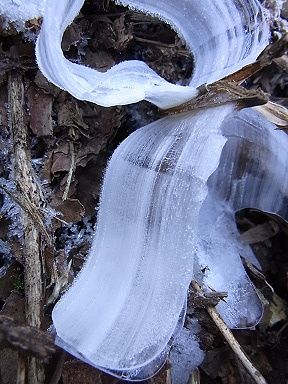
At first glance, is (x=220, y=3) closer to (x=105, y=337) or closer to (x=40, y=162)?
(x=40, y=162)

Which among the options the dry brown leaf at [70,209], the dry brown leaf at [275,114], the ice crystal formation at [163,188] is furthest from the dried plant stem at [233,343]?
the dry brown leaf at [275,114]

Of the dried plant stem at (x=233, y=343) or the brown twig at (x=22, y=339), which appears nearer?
→ the brown twig at (x=22, y=339)

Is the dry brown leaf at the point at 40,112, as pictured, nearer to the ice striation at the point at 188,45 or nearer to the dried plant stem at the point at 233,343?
the ice striation at the point at 188,45

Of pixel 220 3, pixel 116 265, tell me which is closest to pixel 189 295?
pixel 116 265

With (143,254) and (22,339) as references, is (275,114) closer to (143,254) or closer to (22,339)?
(143,254)

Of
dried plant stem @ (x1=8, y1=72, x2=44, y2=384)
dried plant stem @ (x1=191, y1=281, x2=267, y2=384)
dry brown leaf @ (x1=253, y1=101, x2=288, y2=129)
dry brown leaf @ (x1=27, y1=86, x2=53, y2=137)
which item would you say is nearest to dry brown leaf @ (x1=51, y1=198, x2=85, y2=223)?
dried plant stem @ (x1=8, y1=72, x2=44, y2=384)

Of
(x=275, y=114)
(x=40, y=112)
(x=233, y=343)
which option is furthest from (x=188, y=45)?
(x=233, y=343)

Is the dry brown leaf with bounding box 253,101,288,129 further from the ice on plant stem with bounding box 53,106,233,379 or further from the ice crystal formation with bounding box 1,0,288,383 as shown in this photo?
the ice on plant stem with bounding box 53,106,233,379

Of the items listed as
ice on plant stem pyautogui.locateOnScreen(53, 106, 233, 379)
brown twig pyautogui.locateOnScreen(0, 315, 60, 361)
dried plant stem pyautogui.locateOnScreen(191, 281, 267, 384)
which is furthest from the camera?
dried plant stem pyautogui.locateOnScreen(191, 281, 267, 384)
